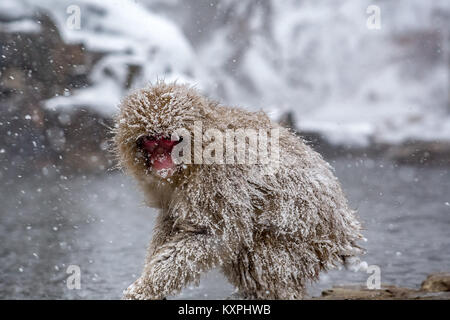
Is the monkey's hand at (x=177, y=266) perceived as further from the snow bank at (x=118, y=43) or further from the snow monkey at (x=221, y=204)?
the snow bank at (x=118, y=43)

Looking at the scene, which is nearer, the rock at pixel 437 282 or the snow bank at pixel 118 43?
the rock at pixel 437 282

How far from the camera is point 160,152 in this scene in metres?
0.82


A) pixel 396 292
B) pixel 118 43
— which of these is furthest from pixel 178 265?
pixel 118 43

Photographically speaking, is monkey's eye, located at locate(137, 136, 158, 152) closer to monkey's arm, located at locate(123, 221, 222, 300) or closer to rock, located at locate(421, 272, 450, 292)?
monkey's arm, located at locate(123, 221, 222, 300)

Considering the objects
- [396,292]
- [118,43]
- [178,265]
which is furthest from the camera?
[118,43]

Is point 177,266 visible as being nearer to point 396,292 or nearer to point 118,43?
point 396,292

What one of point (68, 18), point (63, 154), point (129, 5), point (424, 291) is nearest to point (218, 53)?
point (129, 5)

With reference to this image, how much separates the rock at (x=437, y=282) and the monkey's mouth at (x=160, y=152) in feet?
2.05

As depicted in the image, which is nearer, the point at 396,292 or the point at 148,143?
the point at 148,143

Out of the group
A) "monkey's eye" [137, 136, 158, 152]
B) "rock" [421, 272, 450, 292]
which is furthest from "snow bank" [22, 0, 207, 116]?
"rock" [421, 272, 450, 292]

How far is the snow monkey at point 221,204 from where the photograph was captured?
0.81 metres

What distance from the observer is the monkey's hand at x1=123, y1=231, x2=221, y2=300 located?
802mm

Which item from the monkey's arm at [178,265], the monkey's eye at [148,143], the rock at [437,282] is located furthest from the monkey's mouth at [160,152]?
the rock at [437,282]

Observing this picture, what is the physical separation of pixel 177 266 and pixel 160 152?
21cm
